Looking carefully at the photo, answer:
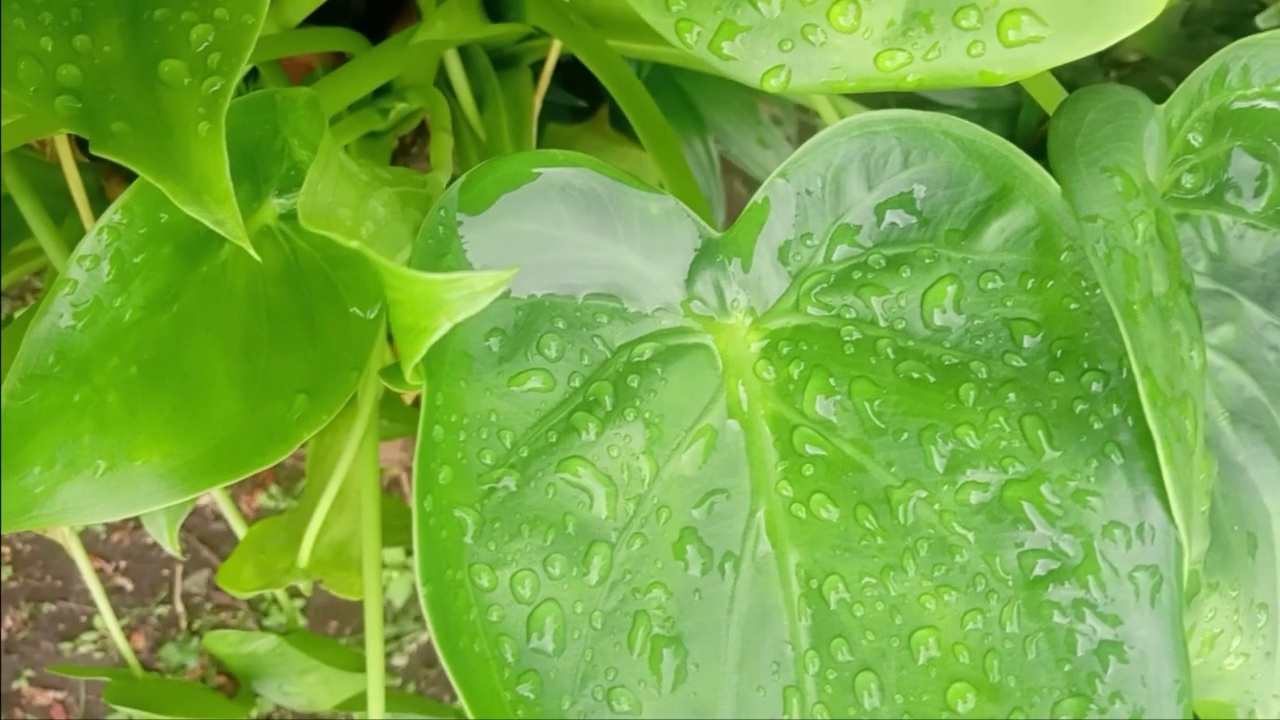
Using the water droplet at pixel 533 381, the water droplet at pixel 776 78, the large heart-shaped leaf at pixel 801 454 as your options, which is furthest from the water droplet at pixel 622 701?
the water droplet at pixel 776 78

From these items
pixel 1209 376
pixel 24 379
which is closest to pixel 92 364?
pixel 24 379

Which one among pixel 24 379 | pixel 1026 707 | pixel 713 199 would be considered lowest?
pixel 1026 707

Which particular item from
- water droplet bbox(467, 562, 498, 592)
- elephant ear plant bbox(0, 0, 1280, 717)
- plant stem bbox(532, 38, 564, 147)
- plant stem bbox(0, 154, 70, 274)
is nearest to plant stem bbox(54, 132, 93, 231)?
plant stem bbox(0, 154, 70, 274)

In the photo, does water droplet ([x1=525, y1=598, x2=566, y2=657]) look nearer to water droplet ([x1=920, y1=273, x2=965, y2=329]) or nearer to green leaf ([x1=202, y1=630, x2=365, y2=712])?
water droplet ([x1=920, y1=273, x2=965, y2=329])

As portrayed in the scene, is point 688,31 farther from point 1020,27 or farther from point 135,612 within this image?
point 135,612

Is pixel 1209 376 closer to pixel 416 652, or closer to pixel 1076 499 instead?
pixel 1076 499

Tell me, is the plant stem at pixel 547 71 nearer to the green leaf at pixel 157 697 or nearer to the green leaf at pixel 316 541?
the green leaf at pixel 316 541

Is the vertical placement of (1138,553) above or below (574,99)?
below

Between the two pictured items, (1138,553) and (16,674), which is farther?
(16,674)
